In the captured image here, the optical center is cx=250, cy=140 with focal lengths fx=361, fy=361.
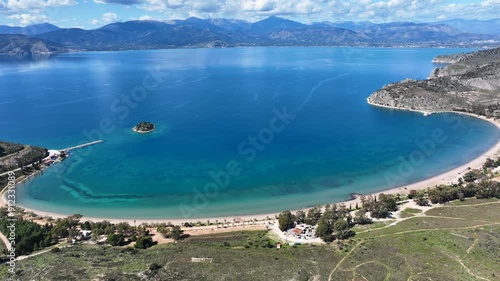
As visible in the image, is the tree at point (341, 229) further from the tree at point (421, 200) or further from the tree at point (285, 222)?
the tree at point (421, 200)

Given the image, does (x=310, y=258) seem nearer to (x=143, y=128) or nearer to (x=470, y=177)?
(x=470, y=177)

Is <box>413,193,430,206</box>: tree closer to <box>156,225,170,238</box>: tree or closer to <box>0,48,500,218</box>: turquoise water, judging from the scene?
<box>0,48,500,218</box>: turquoise water

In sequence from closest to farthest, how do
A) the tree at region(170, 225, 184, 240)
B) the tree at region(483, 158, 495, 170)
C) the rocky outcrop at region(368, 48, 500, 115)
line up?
the tree at region(170, 225, 184, 240), the tree at region(483, 158, 495, 170), the rocky outcrop at region(368, 48, 500, 115)

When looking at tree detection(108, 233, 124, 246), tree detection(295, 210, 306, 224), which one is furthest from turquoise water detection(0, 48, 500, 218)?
tree detection(108, 233, 124, 246)

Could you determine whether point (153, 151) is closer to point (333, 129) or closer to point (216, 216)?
point (216, 216)

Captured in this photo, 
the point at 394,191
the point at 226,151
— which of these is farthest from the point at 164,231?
the point at 394,191

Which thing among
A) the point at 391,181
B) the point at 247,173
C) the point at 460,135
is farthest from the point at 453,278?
the point at 460,135

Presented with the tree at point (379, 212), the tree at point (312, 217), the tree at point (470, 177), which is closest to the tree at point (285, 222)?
the tree at point (312, 217)
